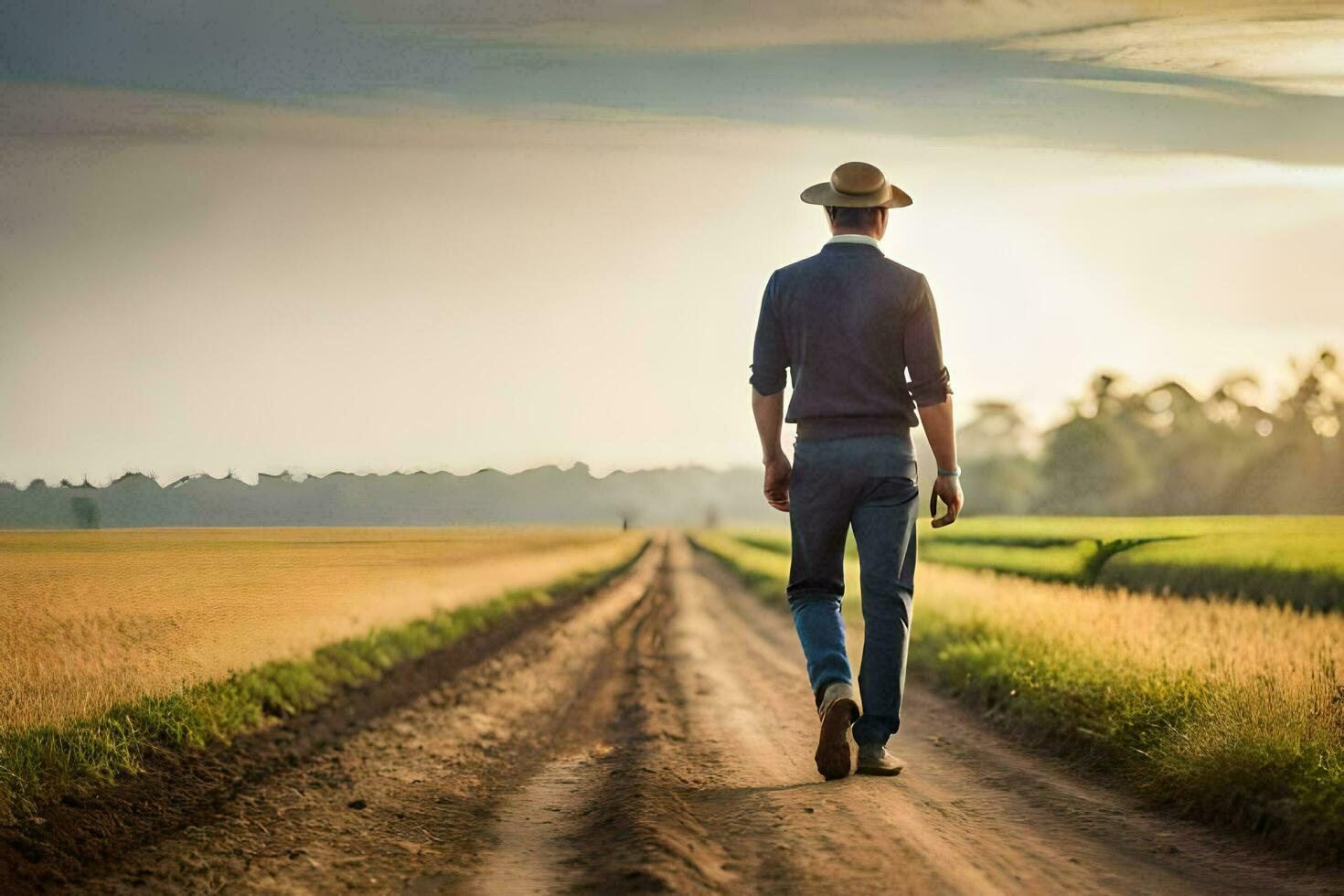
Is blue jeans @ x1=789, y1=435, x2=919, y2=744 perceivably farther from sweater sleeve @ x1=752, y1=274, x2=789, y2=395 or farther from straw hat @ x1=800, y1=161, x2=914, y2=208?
straw hat @ x1=800, y1=161, x2=914, y2=208

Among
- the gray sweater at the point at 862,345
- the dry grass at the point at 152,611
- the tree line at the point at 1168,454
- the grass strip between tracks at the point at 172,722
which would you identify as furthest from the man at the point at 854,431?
the tree line at the point at 1168,454

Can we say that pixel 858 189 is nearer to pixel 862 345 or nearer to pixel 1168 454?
pixel 862 345

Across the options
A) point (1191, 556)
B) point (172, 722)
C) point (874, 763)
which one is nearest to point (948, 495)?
point (874, 763)

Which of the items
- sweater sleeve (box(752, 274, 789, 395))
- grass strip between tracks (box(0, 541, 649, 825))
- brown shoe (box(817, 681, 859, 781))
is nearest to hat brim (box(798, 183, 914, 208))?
sweater sleeve (box(752, 274, 789, 395))

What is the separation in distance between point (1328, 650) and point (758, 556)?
33.8m

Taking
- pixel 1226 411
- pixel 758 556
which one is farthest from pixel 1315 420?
pixel 758 556

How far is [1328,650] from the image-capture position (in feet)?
25.2

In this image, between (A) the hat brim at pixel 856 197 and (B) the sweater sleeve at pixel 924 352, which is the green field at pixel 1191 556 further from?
(A) the hat brim at pixel 856 197

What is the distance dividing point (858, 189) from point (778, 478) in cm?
152

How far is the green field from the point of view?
1797cm

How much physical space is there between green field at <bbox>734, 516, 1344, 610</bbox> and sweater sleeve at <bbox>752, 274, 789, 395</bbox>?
9.15m

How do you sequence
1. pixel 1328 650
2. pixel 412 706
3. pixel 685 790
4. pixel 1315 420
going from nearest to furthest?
pixel 685 790 < pixel 1328 650 < pixel 412 706 < pixel 1315 420

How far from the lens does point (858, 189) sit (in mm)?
5309

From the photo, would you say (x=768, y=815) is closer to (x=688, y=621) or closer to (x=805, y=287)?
(x=805, y=287)
